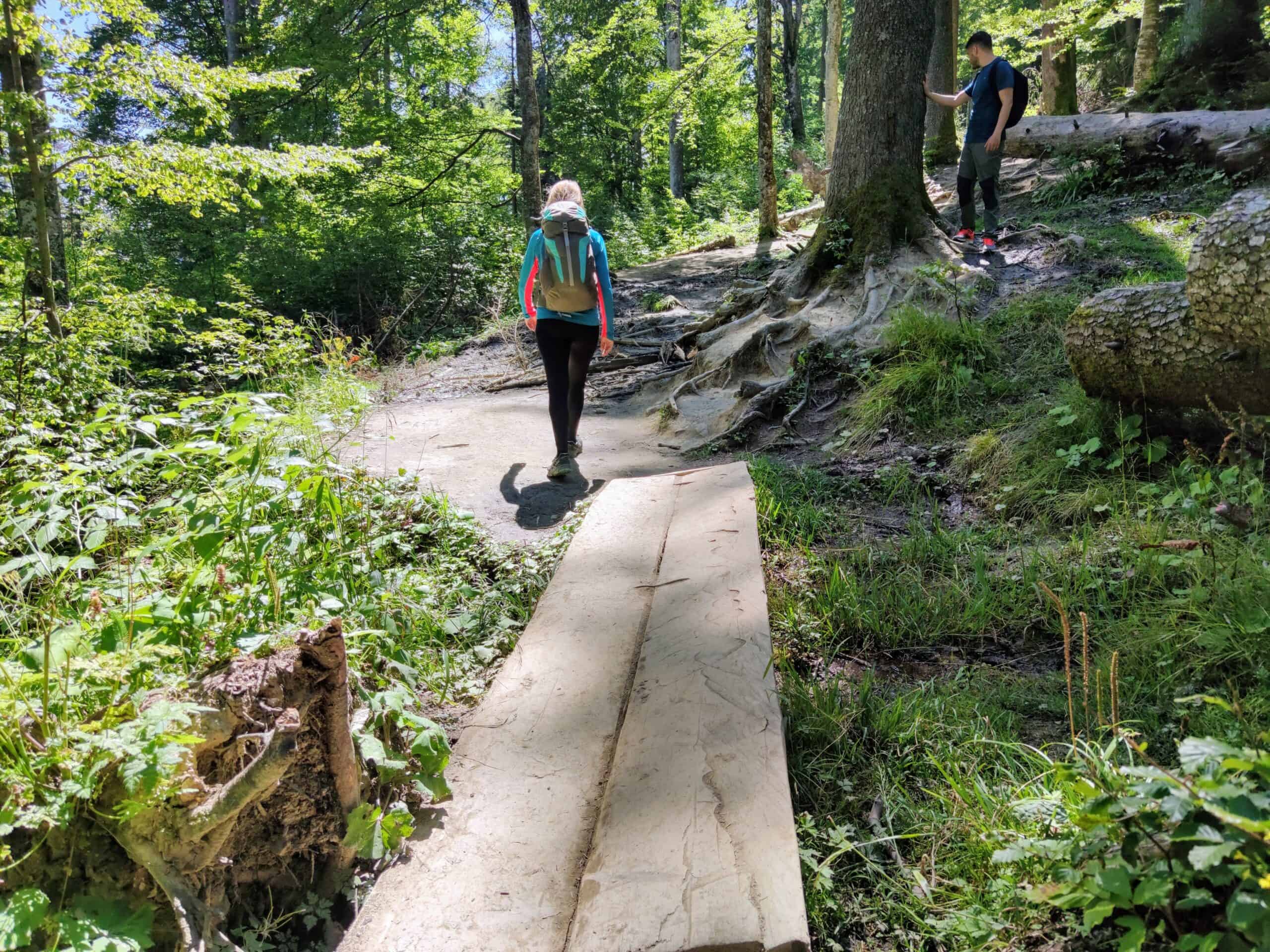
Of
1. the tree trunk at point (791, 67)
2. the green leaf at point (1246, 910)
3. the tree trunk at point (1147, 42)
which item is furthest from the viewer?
the tree trunk at point (791, 67)

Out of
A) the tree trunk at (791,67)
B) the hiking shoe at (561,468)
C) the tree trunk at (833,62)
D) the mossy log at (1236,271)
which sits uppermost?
the tree trunk at (791,67)

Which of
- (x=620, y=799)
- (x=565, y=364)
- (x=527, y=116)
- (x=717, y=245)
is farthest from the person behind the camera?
(x=717, y=245)

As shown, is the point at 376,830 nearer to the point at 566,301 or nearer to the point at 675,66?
the point at 566,301

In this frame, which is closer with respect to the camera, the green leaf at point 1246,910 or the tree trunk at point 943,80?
the green leaf at point 1246,910

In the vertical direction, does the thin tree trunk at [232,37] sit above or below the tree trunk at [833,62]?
above

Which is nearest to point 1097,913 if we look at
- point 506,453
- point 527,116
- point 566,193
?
point 566,193

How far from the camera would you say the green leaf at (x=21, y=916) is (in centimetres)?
151

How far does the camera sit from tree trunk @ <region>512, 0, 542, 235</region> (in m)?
13.5

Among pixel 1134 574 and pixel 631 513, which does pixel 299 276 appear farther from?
pixel 1134 574

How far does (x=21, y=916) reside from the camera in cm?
156

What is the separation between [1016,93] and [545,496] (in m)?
7.27

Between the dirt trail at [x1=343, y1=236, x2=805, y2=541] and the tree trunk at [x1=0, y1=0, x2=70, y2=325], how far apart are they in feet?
9.80

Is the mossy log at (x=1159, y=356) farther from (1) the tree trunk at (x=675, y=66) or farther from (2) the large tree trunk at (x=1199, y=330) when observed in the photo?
(1) the tree trunk at (x=675, y=66)

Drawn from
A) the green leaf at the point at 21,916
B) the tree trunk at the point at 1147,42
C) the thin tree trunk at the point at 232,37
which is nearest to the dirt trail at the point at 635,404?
the green leaf at the point at 21,916
